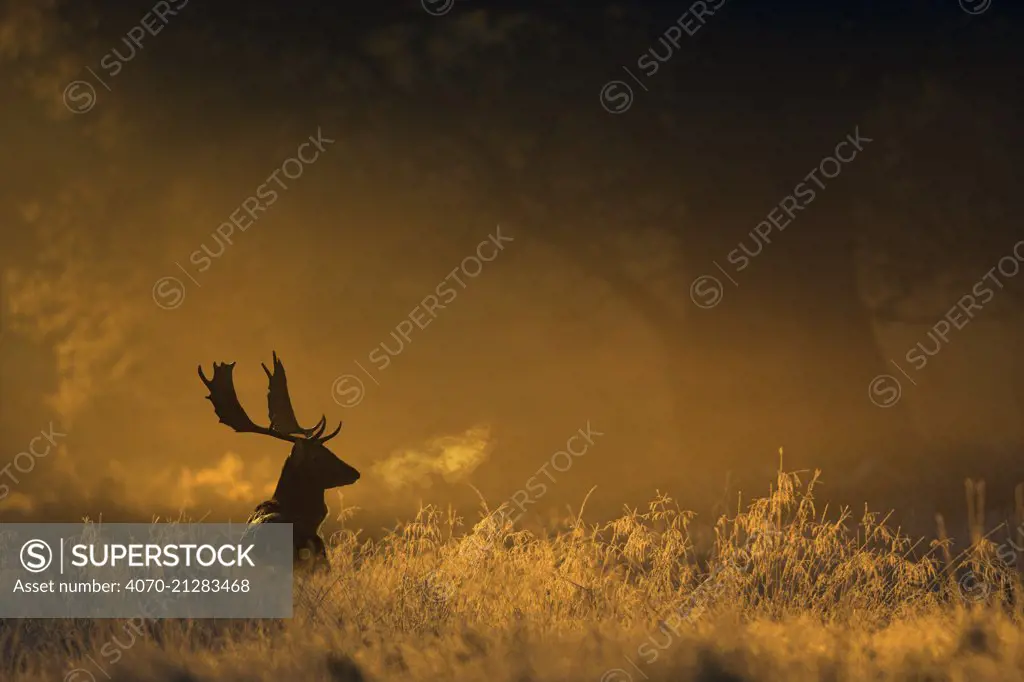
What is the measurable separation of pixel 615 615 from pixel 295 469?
2.41m

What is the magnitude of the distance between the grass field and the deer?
0.33 metres

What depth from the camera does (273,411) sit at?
27.8ft

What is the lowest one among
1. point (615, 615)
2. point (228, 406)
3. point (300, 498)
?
point (615, 615)

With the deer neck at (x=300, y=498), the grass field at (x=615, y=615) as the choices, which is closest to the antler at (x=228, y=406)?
the deer neck at (x=300, y=498)

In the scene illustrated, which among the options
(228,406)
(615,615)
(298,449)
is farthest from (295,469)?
(615,615)

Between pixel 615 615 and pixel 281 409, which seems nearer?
pixel 615 615

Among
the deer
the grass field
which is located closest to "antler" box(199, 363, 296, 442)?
the deer

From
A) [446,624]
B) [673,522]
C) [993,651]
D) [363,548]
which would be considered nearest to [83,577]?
[363,548]

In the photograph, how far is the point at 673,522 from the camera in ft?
28.1

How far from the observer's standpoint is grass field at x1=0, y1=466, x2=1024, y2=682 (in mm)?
6441

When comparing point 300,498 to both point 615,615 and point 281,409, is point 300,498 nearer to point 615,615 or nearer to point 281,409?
point 281,409

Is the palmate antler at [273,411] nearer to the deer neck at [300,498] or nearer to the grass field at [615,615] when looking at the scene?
the deer neck at [300,498]

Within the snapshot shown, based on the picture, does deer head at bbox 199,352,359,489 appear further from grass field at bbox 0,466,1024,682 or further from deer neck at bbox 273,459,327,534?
grass field at bbox 0,466,1024,682

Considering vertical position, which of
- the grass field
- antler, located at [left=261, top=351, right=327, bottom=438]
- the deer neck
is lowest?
the grass field
